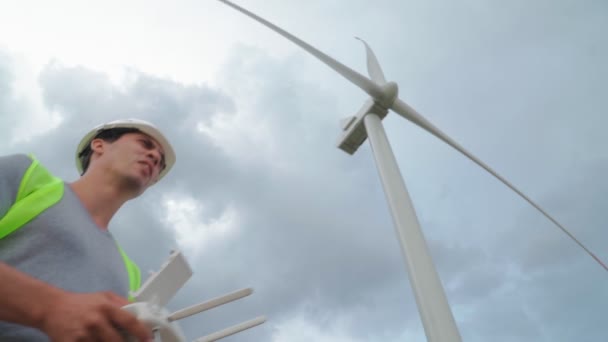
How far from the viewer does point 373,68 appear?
32.4ft

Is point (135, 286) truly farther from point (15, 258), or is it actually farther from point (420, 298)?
point (420, 298)

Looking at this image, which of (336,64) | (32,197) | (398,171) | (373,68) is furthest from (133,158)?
(373,68)

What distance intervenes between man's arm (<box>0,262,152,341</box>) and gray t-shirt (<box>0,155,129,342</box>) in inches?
27.5

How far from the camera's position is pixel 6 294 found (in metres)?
1.43

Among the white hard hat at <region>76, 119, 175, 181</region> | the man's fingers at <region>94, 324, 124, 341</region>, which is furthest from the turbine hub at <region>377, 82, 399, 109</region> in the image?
the man's fingers at <region>94, 324, 124, 341</region>

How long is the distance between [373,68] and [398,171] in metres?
3.69

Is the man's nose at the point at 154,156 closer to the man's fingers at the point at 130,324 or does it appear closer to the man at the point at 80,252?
the man at the point at 80,252

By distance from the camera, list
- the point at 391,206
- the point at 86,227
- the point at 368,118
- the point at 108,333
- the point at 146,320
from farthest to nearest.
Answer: the point at 368,118 → the point at 391,206 → the point at 86,227 → the point at 146,320 → the point at 108,333

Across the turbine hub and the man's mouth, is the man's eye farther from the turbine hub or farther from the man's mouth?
the turbine hub

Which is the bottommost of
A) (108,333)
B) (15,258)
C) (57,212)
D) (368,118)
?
(108,333)

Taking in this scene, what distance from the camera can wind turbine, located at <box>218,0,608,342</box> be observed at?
5.20 metres

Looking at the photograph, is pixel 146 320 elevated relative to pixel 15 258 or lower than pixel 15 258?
lower

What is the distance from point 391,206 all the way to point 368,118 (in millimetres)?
2543

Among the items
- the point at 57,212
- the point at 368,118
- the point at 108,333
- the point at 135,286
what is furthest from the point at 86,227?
the point at 368,118
